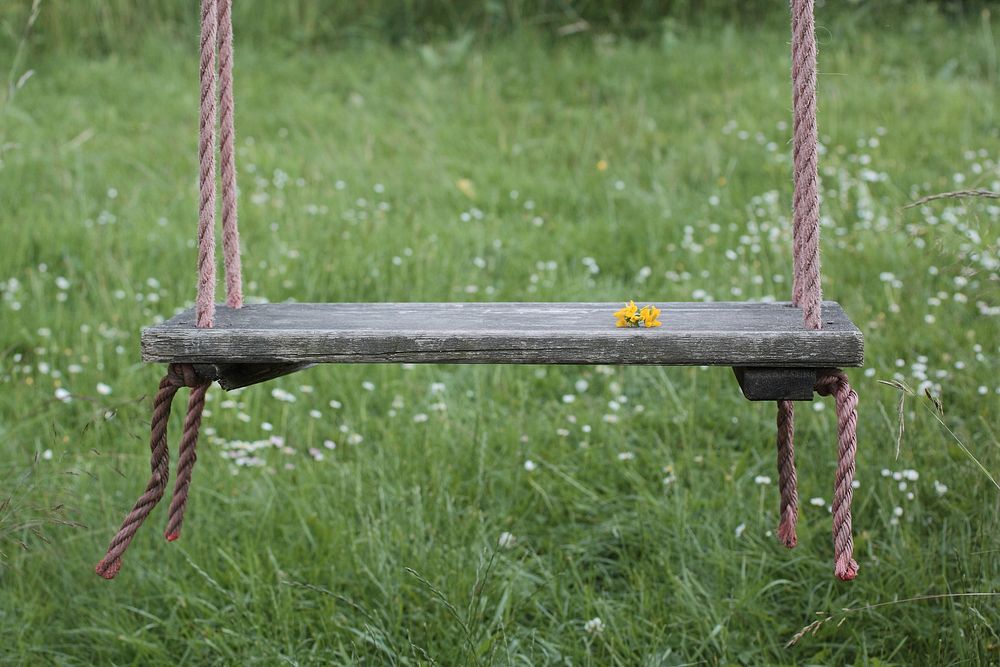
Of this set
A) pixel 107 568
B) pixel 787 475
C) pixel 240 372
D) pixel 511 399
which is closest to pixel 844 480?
pixel 787 475

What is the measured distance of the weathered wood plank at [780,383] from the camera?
1.95 m

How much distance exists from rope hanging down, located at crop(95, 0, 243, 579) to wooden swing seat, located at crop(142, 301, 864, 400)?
0.07 metres

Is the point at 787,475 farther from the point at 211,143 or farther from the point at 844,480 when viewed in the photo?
the point at 211,143

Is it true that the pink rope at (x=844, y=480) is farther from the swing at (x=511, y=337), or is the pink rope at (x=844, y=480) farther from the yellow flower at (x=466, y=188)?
the yellow flower at (x=466, y=188)

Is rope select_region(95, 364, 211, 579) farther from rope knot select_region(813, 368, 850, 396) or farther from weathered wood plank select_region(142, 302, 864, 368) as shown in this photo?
rope knot select_region(813, 368, 850, 396)

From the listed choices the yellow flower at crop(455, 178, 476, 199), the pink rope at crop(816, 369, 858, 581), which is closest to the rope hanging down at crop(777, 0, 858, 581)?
the pink rope at crop(816, 369, 858, 581)

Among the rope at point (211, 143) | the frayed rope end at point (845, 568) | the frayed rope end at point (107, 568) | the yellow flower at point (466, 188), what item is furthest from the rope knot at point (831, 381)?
the yellow flower at point (466, 188)

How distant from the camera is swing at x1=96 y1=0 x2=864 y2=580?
1874 millimetres

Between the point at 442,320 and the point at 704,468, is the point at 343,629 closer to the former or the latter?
the point at 442,320

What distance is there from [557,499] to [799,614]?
749mm

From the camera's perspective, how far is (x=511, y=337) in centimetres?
189

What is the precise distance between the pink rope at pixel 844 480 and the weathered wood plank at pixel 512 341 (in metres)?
0.08

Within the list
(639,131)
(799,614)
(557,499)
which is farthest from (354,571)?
(639,131)

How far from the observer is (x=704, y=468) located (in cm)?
323
